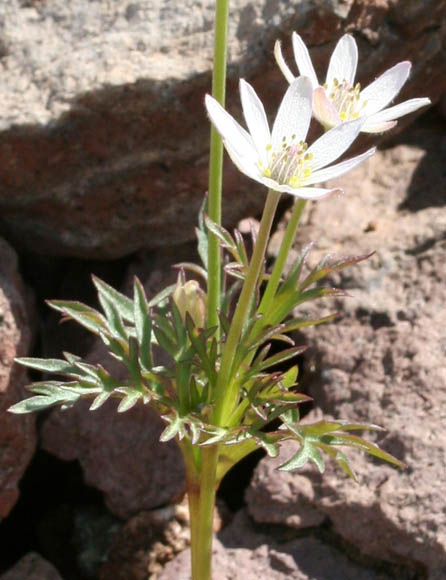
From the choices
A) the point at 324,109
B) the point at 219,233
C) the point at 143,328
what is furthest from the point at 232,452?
the point at 324,109

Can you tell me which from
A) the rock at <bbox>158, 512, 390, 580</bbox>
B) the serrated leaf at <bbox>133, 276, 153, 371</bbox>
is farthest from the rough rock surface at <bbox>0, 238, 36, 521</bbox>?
the rock at <bbox>158, 512, 390, 580</bbox>

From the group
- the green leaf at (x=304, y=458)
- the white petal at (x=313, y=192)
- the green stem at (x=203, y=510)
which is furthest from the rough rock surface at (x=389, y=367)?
the white petal at (x=313, y=192)

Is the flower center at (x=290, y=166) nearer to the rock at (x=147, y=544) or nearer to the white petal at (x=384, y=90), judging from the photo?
the white petal at (x=384, y=90)

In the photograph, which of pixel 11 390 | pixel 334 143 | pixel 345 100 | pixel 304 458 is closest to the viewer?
pixel 334 143

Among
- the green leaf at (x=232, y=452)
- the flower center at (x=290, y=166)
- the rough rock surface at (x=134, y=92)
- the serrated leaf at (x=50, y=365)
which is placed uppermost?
the rough rock surface at (x=134, y=92)

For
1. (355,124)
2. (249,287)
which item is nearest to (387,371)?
(249,287)

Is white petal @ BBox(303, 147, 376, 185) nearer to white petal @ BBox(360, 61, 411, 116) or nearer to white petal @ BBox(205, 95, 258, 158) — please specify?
white petal @ BBox(205, 95, 258, 158)

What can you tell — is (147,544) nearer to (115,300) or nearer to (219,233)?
(115,300)
